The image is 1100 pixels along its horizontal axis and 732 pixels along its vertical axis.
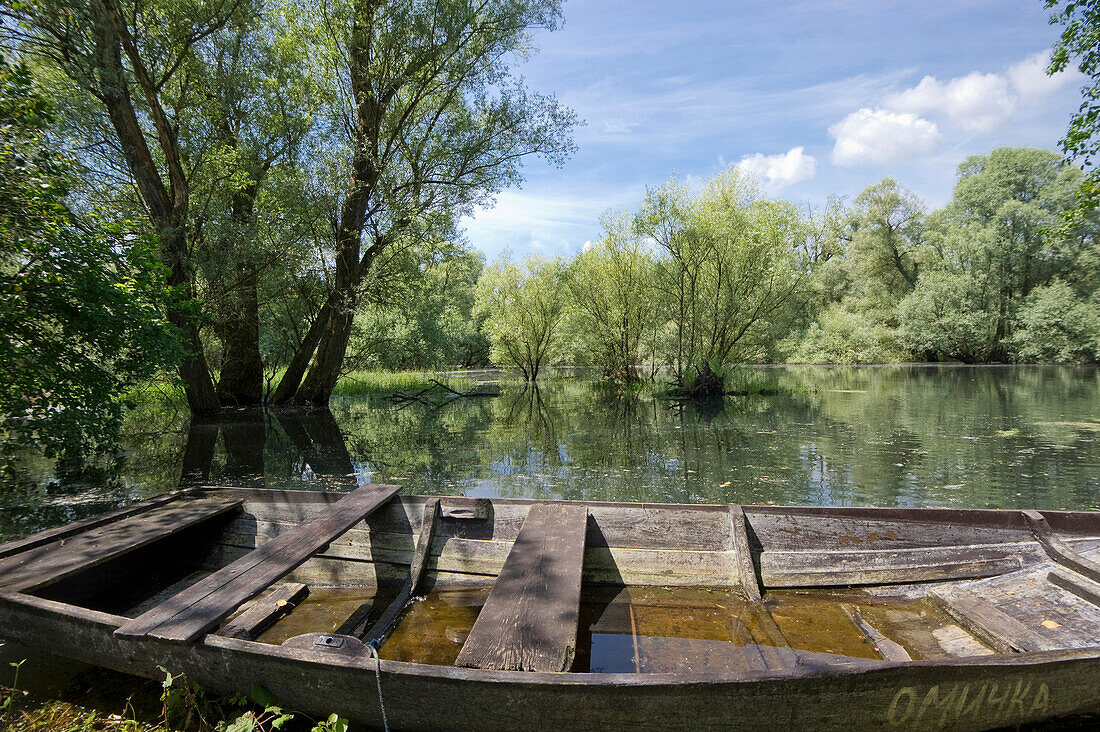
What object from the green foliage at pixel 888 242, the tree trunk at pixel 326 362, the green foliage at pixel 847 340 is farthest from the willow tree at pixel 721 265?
the green foliage at pixel 888 242

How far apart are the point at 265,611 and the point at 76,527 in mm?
1819

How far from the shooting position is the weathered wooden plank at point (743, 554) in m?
3.88

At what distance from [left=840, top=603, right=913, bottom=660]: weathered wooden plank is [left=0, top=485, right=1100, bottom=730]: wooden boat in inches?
0.8

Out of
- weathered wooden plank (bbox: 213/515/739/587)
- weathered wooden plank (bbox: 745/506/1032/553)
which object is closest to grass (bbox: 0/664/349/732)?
weathered wooden plank (bbox: 213/515/739/587)

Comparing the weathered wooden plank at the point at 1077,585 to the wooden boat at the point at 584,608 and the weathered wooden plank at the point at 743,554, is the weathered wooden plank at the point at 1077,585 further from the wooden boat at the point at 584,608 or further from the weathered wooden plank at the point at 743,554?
the weathered wooden plank at the point at 743,554

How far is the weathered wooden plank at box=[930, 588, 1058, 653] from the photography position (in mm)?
3045

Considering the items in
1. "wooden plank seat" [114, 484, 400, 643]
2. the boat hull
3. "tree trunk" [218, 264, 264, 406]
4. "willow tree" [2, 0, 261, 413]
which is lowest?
the boat hull

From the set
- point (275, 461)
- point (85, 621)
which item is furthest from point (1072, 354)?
point (85, 621)

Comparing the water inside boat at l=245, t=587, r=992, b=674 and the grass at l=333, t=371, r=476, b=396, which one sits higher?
the grass at l=333, t=371, r=476, b=396

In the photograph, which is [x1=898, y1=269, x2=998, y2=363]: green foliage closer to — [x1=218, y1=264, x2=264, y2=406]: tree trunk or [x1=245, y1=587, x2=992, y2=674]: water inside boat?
[x1=245, y1=587, x2=992, y2=674]: water inside boat

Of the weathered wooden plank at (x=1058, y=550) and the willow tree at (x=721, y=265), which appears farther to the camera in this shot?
the willow tree at (x=721, y=265)

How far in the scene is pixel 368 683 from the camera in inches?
93.7

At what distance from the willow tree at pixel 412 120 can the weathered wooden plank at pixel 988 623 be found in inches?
535

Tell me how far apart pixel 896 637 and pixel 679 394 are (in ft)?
54.5
